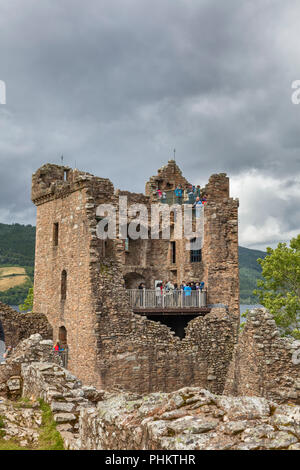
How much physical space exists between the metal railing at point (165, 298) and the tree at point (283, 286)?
9499 mm

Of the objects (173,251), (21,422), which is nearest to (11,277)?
(173,251)

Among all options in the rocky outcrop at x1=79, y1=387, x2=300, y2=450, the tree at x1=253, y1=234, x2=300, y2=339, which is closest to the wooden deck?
the tree at x1=253, y1=234, x2=300, y2=339

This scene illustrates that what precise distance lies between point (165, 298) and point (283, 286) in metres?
13.7

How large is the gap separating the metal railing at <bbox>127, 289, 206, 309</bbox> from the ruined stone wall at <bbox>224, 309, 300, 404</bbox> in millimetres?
8198

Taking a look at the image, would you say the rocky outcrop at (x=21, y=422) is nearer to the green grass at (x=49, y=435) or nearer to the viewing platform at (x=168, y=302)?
the green grass at (x=49, y=435)

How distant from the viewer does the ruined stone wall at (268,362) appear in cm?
1627

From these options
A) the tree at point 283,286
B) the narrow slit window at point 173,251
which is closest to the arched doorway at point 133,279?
the narrow slit window at point 173,251

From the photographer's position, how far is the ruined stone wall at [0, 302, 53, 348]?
80.0ft

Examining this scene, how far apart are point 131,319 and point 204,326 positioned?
14.3 ft

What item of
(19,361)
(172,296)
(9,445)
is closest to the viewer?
(9,445)

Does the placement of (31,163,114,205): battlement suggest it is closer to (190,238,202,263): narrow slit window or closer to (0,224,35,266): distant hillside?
(190,238,202,263): narrow slit window

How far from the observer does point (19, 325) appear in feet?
82.3

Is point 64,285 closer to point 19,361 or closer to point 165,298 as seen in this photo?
point 165,298
